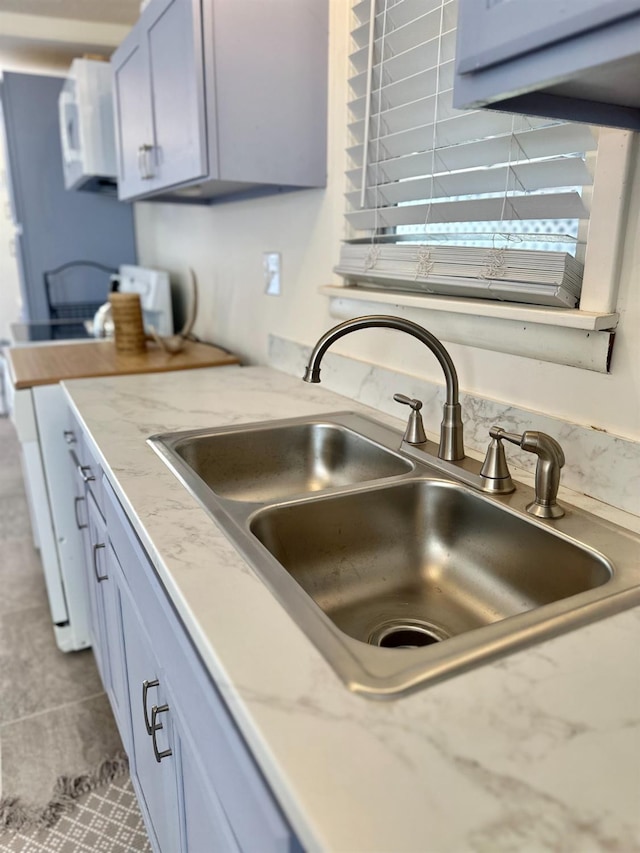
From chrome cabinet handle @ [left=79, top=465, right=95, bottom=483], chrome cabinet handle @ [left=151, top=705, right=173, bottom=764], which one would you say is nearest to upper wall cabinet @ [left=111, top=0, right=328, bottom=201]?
chrome cabinet handle @ [left=79, top=465, right=95, bottom=483]

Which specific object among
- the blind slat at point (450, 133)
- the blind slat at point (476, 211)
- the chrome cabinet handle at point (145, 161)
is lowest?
the blind slat at point (476, 211)

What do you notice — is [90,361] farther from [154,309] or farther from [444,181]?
[444,181]

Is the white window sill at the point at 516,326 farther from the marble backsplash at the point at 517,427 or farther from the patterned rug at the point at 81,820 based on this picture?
the patterned rug at the point at 81,820

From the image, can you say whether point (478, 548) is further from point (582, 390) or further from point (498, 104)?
point (498, 104)

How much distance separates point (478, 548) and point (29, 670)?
160 centimetres

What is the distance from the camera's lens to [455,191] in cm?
123

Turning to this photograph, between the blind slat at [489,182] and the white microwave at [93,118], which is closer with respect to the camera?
the blind slat at [489,182]

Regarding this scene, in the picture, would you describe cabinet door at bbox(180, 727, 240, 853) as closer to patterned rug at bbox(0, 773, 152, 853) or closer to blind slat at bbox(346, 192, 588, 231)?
patterned rug at bbox(0, 773, 152, 853)

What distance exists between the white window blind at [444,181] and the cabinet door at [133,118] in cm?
78

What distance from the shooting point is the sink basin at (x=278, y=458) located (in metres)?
1.34

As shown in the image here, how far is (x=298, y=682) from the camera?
597mm

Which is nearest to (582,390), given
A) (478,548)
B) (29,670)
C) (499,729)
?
(478,548)

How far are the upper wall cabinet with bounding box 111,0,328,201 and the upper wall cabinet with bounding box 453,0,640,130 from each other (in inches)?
39.8

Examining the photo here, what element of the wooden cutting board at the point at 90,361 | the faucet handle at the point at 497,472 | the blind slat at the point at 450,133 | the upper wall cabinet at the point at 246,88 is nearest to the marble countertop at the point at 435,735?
the faucet handle at the point at 497,472
